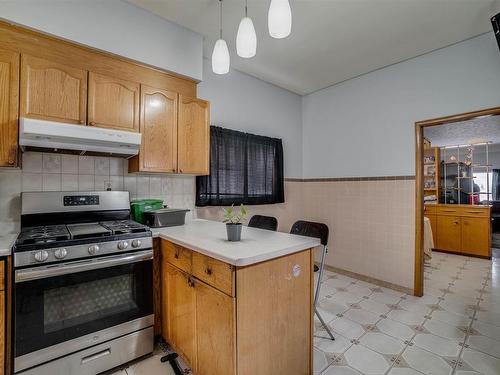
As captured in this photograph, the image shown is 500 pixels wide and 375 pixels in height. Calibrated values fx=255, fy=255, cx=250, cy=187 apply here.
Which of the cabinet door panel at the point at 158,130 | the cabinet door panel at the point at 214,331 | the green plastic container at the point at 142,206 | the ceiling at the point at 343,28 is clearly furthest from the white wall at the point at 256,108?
the cabinet door panel at the point at 214,331

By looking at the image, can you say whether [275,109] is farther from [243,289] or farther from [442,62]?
[243,289]

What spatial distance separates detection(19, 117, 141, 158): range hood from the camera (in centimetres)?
157

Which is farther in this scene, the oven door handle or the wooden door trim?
the wooden door trim

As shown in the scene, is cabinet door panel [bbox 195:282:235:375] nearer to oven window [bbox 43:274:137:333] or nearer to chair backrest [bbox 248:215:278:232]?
oven window [bbox 43:274:137:333]

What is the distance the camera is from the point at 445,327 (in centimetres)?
221

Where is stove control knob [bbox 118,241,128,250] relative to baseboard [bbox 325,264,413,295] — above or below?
above

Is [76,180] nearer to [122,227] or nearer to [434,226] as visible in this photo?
[122,227]

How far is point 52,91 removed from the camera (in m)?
1.80

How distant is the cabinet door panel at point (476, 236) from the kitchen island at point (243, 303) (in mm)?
4629

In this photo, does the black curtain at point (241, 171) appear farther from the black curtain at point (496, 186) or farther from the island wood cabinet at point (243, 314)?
the black curtain at point (496, 186)

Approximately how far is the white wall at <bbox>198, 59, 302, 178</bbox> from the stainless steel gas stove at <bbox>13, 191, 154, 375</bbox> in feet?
5.72

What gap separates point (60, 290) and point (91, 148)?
981 mm

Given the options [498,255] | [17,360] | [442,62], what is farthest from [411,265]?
[17,360]

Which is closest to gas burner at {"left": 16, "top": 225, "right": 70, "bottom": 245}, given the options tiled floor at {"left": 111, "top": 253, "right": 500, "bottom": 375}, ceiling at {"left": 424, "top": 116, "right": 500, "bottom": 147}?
tiled floor at {"left": 111, "top": 253, "right": 500, "bottom": 375}
